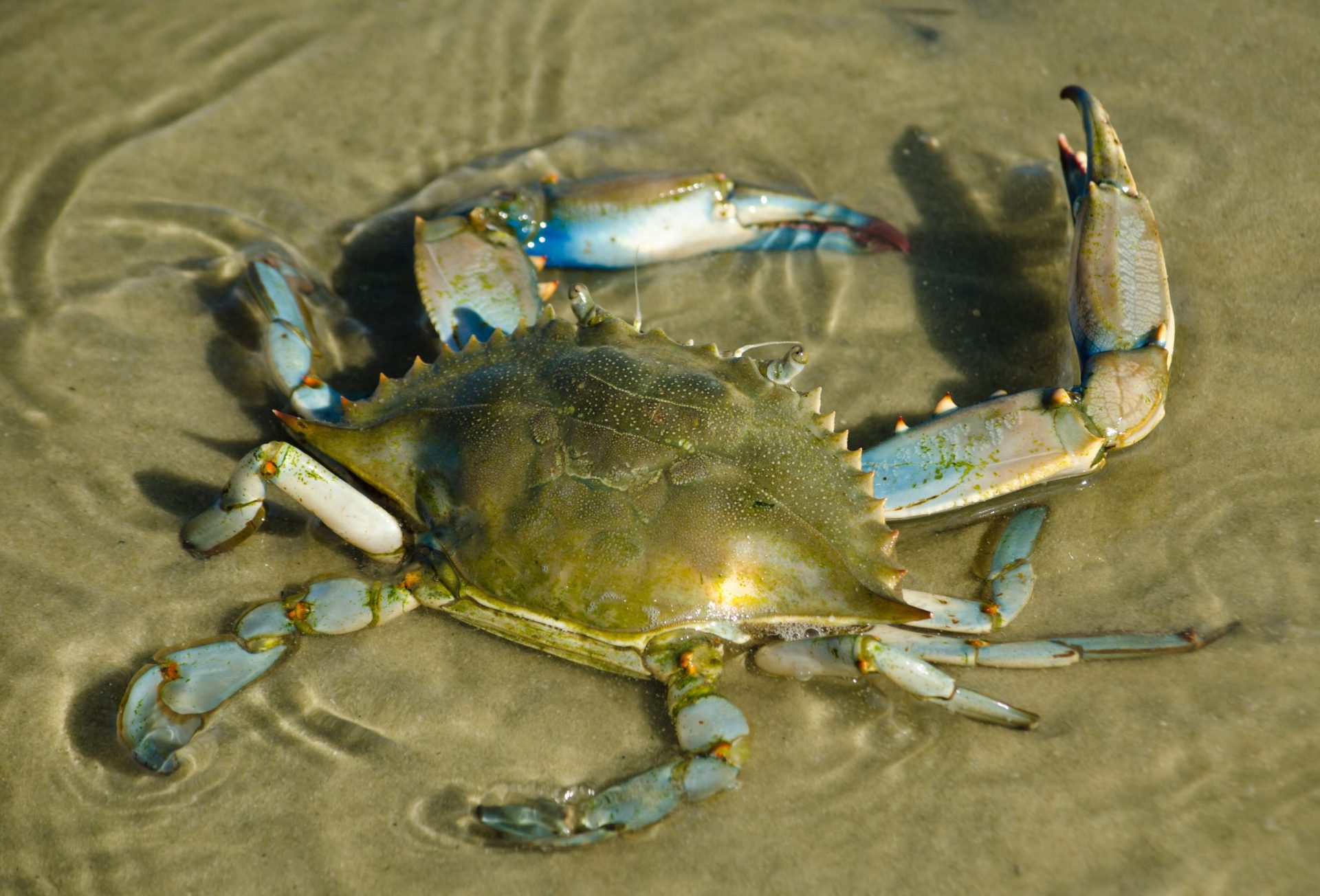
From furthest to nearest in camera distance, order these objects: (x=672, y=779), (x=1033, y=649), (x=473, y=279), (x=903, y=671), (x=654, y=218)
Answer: (x=654, y=218)
(x=473, y=279)
(x=1033, y=649)
(x=903, y=671)
(x=672, y=779)

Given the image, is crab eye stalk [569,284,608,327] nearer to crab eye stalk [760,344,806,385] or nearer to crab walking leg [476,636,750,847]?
crab eye stalk [760,344,806,385]

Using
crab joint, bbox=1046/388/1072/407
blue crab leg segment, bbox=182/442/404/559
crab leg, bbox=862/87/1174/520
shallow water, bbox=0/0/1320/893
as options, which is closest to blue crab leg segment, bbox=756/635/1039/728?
shallow water, bbox=0/0/1320/893

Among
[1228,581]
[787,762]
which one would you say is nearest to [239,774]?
[787,762]

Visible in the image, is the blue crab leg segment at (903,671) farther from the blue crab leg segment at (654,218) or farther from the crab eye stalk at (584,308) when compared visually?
the blue crab leg segment at (654,218)

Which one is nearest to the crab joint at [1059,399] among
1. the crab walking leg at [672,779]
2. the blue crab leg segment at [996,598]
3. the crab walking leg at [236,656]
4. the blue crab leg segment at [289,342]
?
the blue crab leg segment at [996,598]

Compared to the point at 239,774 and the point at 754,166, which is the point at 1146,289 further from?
the point at 239,774

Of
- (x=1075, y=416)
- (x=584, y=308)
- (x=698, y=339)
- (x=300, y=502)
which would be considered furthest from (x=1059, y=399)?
(x=300, y=502)

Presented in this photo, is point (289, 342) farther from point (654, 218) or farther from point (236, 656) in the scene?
point (654, 218)

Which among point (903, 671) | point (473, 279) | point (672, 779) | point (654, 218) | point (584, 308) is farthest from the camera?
point (654, 218)
